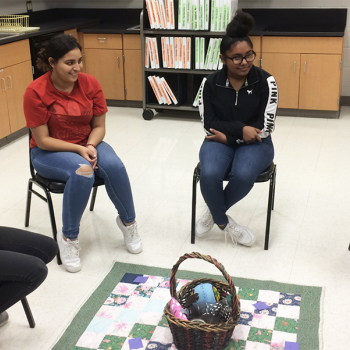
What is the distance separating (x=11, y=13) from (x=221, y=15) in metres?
2.03

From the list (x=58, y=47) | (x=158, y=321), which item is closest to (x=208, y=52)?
(x=58, y=47)

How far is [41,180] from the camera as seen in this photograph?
2293mm

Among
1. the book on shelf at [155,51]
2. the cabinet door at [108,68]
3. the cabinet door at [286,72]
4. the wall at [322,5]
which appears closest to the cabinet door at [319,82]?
the cabinet door at [286,72]

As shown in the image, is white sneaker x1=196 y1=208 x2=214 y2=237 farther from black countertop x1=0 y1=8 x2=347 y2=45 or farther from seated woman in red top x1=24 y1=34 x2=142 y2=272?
black countertop x1=0 y1=8 x2=347 y2=45

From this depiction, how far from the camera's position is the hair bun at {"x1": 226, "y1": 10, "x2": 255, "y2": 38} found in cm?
225

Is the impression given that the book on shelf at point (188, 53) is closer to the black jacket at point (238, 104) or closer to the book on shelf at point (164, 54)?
the book on shelf at point (164, 54)

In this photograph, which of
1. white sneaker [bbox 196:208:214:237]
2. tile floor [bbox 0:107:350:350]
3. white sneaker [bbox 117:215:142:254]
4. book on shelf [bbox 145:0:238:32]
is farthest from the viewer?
book on shelf [bbox 145:0:238:32]

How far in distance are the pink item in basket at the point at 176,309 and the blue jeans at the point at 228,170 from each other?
727 mm

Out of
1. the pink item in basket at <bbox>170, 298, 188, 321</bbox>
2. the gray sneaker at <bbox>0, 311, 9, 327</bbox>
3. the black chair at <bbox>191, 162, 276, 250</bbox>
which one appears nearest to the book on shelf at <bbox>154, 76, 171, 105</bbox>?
the black chair at <bbox>191, 162, 276, 250</bbox>

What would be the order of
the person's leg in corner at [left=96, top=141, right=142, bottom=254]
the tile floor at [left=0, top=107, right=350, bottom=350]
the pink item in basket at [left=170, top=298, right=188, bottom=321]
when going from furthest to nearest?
the person's leg in corner at [left=96, top=141, right=142, bottom=254]
the tile floor at [left=0, top=107, right=350, bottom=350]
the pink item in basket at [left=170, top=298, right=188, bottom=321]

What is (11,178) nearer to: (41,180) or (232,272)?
(41,180)

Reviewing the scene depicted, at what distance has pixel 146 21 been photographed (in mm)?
4359

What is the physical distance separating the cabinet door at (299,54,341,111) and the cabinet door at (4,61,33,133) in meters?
2.41

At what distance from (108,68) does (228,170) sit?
2.93m
